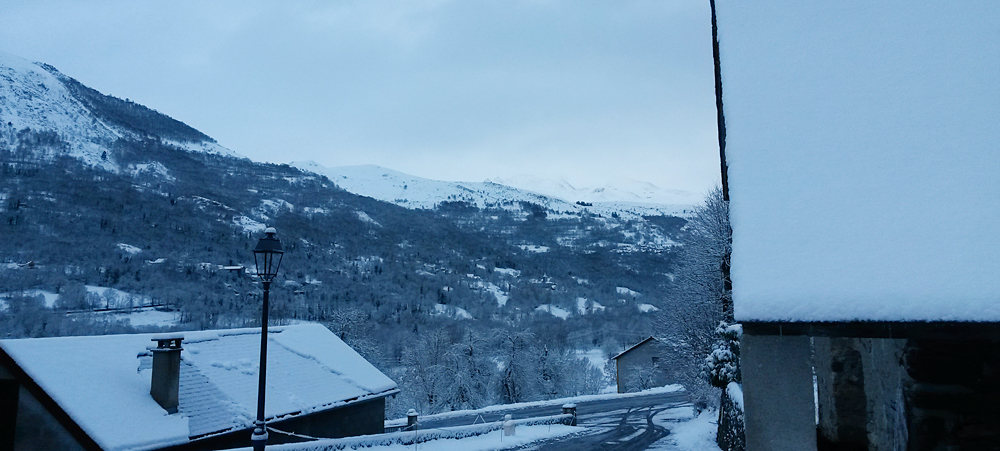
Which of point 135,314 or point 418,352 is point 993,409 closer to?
point 418,352

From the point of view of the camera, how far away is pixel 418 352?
197 ft

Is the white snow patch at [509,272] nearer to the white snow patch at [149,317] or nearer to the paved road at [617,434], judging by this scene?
the white snow patch at [149,317]

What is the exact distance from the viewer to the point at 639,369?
193ft

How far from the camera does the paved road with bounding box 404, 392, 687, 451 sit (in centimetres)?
2193

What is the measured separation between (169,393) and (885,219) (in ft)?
50.8

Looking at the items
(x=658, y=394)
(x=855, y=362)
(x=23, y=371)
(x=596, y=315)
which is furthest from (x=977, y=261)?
(x=596, y=315)

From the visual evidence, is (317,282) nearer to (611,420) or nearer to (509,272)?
(509,272)

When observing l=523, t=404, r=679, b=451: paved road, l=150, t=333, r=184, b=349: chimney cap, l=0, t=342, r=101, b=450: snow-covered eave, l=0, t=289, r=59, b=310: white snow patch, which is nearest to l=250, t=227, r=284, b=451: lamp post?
l=0, t=342, r=101, b=450: snow-covered eave

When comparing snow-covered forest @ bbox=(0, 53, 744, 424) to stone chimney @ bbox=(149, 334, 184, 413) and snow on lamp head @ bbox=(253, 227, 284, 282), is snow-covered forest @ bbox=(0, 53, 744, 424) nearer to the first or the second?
snow on lamp head @ bbox=(253, 227, 284, 282)

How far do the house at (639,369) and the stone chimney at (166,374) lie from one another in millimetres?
50213

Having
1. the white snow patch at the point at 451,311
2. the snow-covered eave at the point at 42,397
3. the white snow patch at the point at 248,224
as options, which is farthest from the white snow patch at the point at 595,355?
the white snow patch at the point at 248,224

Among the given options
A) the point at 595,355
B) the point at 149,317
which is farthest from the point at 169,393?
the point at 149,317

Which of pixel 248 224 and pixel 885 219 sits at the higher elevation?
pixel 248 224

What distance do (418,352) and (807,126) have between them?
191 ft
